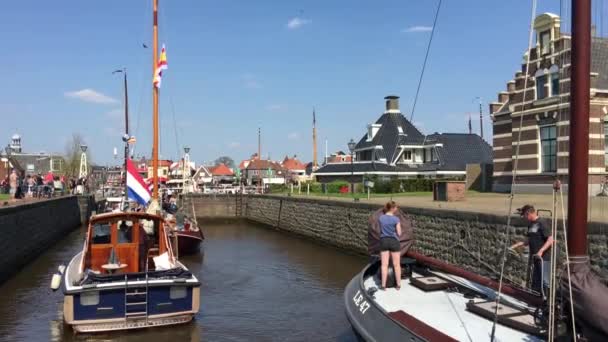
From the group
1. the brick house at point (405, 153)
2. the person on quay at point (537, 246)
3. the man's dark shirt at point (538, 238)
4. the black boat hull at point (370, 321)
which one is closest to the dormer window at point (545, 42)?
the brick house at point (405, 153)

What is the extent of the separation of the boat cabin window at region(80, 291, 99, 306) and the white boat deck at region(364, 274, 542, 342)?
5076mm

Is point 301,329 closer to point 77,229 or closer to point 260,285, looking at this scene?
point 260,285

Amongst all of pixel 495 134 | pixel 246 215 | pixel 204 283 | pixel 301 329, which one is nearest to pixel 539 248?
pixel 301 329

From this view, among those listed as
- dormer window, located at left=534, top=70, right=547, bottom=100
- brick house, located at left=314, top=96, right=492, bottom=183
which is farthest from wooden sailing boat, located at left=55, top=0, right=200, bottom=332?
brick house, located at left=314, top=96, right=492, bottom=183

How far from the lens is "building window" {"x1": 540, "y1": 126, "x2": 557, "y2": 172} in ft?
80.5

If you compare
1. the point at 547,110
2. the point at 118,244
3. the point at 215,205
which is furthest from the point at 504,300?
the point at 215,205

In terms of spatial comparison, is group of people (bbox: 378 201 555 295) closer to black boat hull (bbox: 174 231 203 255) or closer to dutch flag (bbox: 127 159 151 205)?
dutch flag (bbox: 127 159 151 205)

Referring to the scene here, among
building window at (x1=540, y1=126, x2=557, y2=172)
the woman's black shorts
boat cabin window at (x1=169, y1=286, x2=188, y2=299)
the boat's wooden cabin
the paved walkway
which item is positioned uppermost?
building window at (x1=540, y1=126, x2=557, y2=172)

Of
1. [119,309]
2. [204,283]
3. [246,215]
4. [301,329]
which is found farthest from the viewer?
[246,215]

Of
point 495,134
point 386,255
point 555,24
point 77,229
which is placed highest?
point 555,24

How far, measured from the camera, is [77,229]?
33.7 m

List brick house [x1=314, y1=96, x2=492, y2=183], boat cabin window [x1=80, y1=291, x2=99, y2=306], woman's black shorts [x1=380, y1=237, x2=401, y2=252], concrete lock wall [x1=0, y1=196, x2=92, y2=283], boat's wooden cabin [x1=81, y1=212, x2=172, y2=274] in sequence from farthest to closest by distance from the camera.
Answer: brick house [x1=314, y1=96, x2=492, y2=183] < concrete lock wall [x1=0, y1=196, x2=92, y2=283] < boat's wooden cabin [x1=81, y1=212, x2=172, y2=274] < boat cabin window [x1=80, y1=291, x2=99, y2=306] < woman's black shorts [x1=380, y1=237, x2=401, y2=252]

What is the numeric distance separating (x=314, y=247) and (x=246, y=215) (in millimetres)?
18047

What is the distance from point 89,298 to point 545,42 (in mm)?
23179
